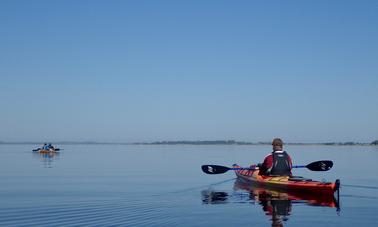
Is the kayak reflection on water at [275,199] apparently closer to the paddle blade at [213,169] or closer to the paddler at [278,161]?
the paddler at [278,161]

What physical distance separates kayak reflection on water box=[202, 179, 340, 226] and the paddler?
930 mm

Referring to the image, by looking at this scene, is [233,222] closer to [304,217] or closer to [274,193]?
[304,217]

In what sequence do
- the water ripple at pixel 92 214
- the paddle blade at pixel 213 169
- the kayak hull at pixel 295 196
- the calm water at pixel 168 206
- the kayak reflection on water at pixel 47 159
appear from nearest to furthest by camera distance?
the water ripple at pixel 92 214, the calm water at pixel 168 206, the kayak hull at pixel 295 196, the paddle blade at pixel 213 169, the kayak reflection on water at pixel 47 159

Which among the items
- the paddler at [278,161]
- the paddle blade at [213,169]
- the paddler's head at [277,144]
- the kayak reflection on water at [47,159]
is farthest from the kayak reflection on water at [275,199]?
the kayak reflection on water at [47,159]

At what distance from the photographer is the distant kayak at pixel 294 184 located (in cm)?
1759

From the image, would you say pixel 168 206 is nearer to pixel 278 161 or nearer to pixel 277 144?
pixel 277 144

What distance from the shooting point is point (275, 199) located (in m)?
17.6

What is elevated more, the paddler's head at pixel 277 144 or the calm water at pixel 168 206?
the paddler's head at pixel 277 144

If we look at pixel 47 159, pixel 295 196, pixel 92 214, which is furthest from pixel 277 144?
pixel 47 159

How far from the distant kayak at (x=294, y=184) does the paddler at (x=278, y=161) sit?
33 cm

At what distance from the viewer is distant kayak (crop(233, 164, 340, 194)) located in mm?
17594

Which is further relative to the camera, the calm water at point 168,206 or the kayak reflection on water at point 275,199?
the kayak reflection on water at point 275,199

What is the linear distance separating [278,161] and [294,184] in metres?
1.66

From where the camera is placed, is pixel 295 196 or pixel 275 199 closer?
pixel 275 199
